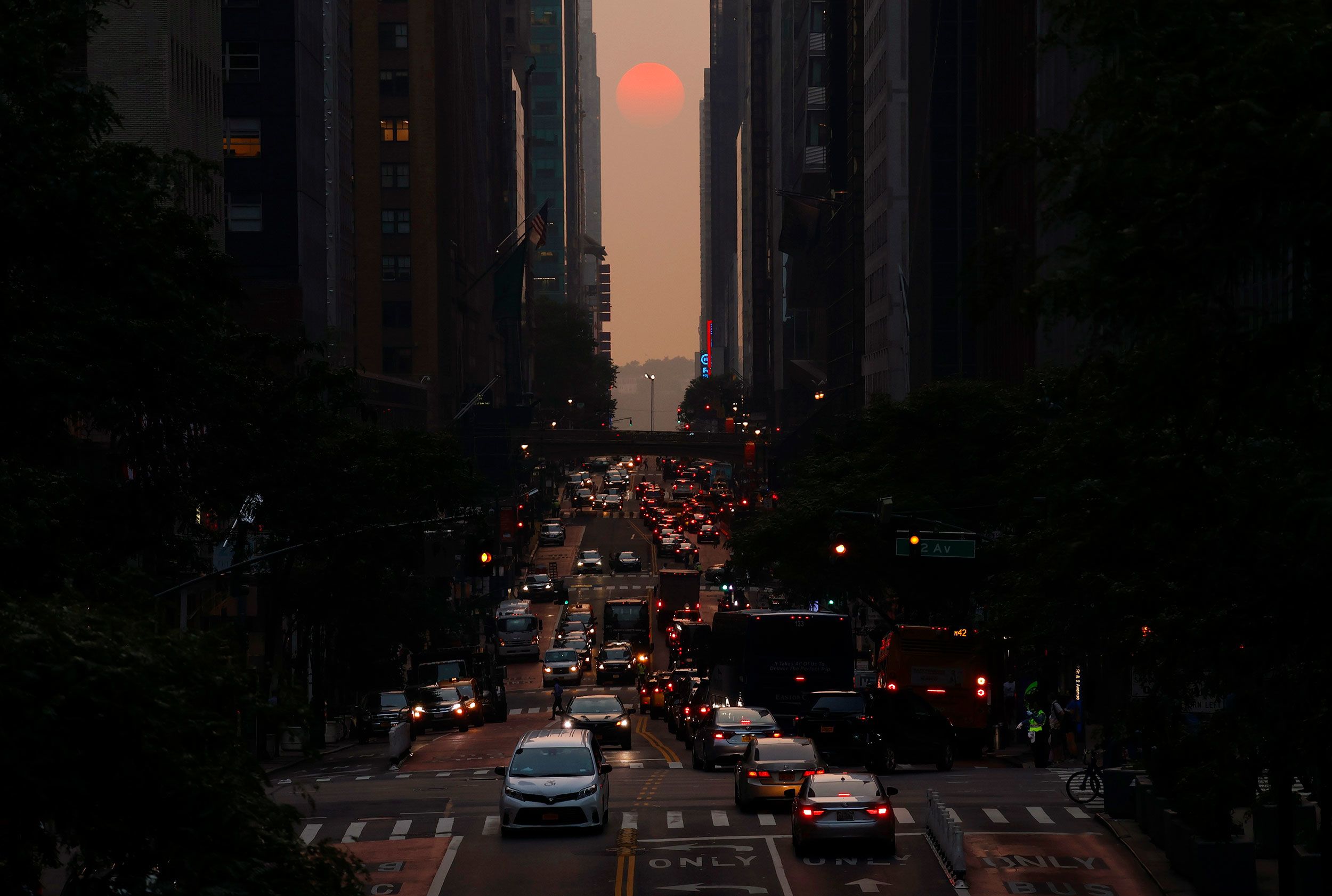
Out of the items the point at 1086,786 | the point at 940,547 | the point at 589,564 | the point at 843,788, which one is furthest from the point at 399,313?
the point at 843,788

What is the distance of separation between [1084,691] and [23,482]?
43063mm

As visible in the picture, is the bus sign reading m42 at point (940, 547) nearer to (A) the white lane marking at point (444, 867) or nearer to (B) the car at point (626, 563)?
(A) the white lane marking at point (444, 867)

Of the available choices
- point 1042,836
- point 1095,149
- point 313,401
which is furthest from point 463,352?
point 1095,149

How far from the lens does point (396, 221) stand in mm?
147750

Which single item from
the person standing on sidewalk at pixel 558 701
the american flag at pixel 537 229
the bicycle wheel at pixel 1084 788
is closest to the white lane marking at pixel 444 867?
the bicycle wheel at pixel 1084 788

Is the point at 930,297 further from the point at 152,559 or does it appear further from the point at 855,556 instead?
the point at 152,559

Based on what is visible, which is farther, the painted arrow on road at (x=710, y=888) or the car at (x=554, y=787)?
the car at (x=554, y=787)

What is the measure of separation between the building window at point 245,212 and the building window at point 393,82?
54242 millimetres

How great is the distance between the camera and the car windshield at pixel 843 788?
27.6 metres

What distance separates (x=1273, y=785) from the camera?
798 inches

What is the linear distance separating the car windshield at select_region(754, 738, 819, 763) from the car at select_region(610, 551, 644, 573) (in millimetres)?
104305

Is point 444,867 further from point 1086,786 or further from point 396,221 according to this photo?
point 396,221

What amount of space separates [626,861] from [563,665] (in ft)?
178

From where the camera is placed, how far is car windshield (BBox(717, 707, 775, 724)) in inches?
1635
